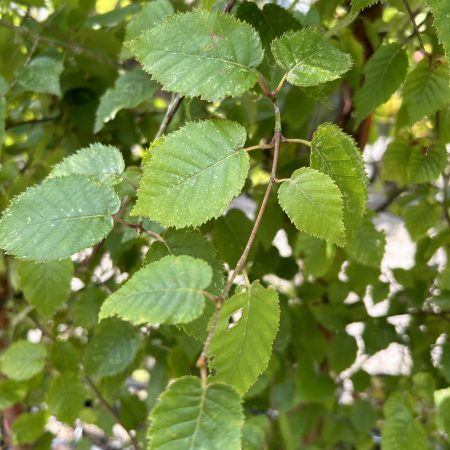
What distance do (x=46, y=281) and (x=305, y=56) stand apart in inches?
14.4

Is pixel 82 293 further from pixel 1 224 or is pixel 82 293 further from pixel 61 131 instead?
pixel 1 224

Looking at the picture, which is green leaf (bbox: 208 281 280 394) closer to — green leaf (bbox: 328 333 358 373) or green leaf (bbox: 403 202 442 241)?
green leaf (bbox: 403 202 442 241)

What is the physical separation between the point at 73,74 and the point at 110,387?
1.55ft

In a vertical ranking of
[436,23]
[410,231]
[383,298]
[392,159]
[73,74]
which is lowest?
[383,298]

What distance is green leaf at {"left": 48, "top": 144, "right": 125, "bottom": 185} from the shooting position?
1.62ft

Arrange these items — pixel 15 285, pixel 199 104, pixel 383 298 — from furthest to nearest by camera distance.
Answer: pixel 15 285, pixel 383 298, pixel 199 104

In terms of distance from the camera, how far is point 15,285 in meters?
1.05

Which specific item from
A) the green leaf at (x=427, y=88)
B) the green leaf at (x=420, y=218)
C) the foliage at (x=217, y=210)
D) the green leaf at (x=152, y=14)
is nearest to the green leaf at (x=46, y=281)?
the foliage at (x=217, y=210)

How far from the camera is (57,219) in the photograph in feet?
1.43

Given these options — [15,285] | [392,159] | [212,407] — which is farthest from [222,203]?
[15,285]

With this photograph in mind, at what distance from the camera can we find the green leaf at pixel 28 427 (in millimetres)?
947

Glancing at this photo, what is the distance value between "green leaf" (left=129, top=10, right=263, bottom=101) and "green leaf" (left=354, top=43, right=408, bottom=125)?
0.77 ft

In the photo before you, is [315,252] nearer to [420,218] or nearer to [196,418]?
[420,218]

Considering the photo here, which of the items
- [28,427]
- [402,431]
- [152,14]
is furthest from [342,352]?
[152,14]
